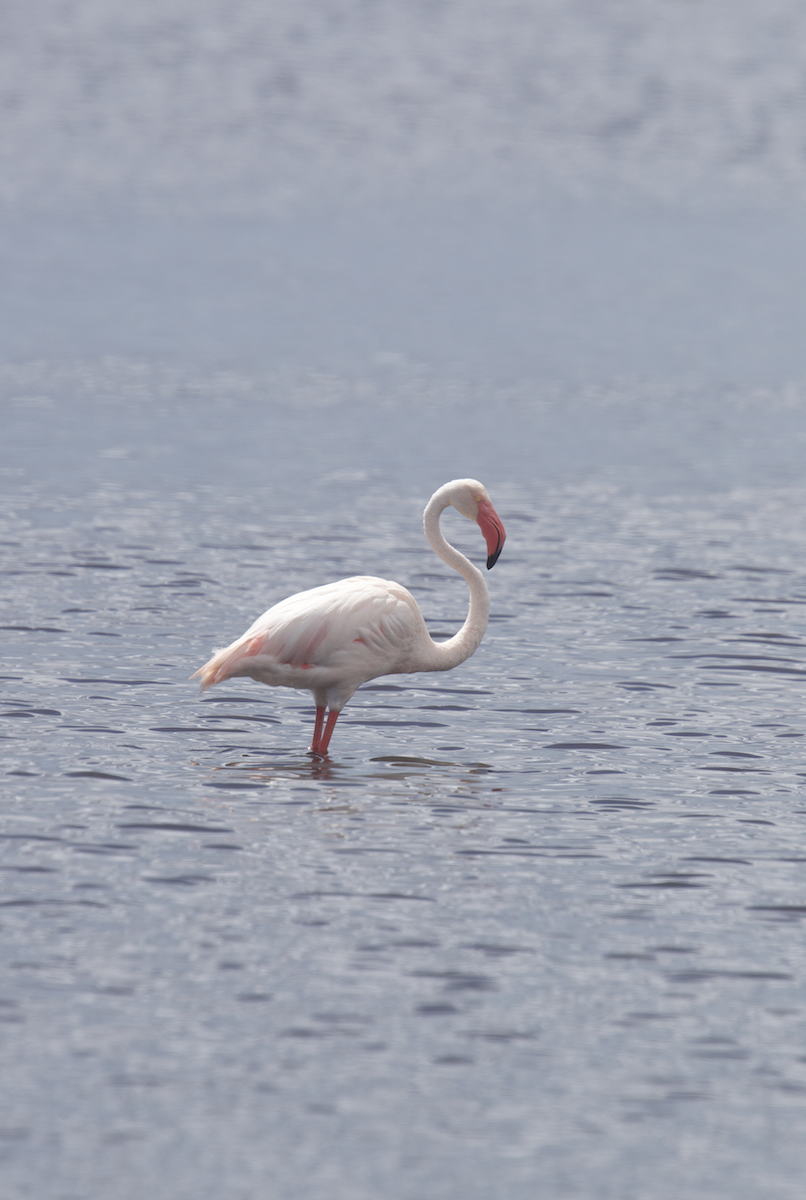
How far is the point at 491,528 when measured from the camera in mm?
12445

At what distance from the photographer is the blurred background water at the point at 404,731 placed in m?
7.46

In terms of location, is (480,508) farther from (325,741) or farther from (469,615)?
(325,741)

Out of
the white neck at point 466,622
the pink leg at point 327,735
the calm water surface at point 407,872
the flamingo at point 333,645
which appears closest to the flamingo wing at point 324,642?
the flamingo at point 333,645

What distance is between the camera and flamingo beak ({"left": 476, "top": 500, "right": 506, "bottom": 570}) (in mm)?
12375

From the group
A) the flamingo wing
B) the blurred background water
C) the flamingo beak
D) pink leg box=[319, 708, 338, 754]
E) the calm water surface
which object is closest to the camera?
the calm water surface

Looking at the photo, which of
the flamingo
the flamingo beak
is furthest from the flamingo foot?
the flamingo beak

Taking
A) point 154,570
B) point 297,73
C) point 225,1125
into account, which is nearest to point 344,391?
point 154,570

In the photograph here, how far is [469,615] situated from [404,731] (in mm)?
921

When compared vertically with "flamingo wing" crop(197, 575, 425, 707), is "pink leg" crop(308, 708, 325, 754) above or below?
below

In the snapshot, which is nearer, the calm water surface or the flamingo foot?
→ the calm water surface

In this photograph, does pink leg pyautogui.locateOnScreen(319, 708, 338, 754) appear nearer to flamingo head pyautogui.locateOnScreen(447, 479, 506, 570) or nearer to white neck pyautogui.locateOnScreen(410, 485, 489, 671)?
white neck pyautogui.locateOnScreen(410, 485, 489, 671)

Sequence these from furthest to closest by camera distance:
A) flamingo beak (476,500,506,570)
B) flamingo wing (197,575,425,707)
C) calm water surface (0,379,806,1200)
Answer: flamingo beak (476,500,506,570) → flamingo wing (197,575,425,707) → calm water surface (0,379,806,1200)

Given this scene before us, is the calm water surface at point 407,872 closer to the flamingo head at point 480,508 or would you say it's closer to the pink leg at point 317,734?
the pink leg at point 317,734

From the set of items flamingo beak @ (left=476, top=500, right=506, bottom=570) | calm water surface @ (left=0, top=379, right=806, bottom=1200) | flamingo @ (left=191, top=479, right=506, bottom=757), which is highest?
flamingo beak @ (left=476, top=500, right=506, bottom=570)
